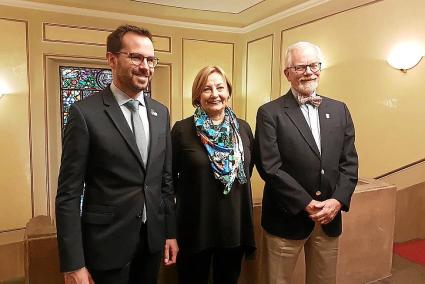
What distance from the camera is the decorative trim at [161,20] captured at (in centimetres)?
436

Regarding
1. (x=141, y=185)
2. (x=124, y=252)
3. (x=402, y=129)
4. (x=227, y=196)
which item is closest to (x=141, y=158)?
(x=141, y=185)

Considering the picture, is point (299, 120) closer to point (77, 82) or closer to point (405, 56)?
point (405, 56)

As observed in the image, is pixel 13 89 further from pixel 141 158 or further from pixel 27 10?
pixel 141 158

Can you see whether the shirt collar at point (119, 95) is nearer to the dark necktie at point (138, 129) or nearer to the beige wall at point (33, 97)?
Result: the dark necktie at point (138, 129)

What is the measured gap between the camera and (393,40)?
339 cm

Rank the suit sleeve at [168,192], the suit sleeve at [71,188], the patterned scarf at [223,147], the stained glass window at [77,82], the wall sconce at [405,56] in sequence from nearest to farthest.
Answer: the suit sleeve at [71,188] → the suit sleeve at [168,192] → the patterned scarf at [223,147] → the wall sconce at [405,56] → the stained glass window at [77,82]

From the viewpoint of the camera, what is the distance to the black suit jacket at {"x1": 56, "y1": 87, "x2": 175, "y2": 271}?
3.74 feet

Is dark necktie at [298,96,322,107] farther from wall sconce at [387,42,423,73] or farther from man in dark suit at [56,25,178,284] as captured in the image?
wall sconce at [387,42,423,73]

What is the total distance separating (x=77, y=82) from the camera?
5.23 metres

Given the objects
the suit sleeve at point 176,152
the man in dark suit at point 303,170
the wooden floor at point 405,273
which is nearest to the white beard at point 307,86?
the man in dark suit at point 303,170

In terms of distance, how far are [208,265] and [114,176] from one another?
673 millimetres

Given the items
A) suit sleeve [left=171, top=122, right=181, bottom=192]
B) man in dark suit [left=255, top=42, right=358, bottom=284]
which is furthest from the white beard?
suit sleeve [left=171, top=122, right=181, bottom=192]

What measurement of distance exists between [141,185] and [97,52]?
4.08 metres

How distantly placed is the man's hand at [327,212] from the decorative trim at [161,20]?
3.25 m
